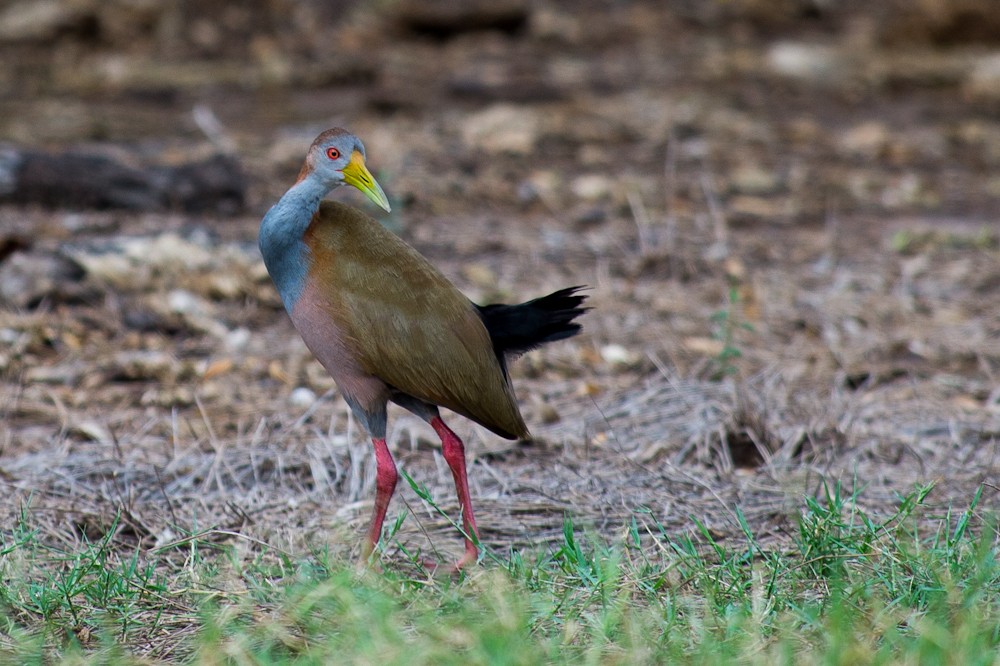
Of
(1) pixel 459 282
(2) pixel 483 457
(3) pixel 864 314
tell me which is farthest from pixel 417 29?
(2) pixel 483 457

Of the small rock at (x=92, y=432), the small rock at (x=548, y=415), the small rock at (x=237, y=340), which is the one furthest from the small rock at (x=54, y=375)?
the small rock at (x=548, y=415)

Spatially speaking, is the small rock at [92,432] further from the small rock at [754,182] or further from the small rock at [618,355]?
the small rock at [754,182]

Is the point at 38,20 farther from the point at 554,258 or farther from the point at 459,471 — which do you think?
the point at 459,471

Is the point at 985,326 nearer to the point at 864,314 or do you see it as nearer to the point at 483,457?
the point at 864,314

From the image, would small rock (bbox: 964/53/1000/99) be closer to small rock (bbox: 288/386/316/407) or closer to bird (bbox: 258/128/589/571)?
small rock (bbox: 288/386/316/407)

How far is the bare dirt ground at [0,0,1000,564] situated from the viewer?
14.5 feet

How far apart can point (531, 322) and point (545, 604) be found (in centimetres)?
99

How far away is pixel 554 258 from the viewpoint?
23.8ft

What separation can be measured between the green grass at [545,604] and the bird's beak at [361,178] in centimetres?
105

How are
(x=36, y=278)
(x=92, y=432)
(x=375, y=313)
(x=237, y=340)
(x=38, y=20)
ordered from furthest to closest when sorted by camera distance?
(x=38, y=20), (x=36, y=278), (x=237, y=340), (x=92, y=432), (x=375, y=313)

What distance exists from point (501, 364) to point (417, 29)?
10.0 m

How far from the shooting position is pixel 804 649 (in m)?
2.94

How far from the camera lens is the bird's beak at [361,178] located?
12.1ft

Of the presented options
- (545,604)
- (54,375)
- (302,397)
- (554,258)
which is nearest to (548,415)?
(302,397)
